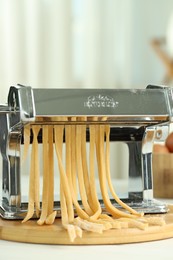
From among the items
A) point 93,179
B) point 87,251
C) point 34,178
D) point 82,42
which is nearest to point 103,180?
point 93,179

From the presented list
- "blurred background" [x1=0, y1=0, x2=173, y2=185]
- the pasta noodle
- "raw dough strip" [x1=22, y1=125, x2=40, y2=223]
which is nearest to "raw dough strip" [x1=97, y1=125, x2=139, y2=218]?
the pasta noodle

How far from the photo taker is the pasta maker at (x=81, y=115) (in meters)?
1.05

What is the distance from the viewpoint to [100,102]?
1077mm

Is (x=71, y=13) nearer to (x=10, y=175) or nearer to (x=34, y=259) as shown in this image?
(x=10, y=175)

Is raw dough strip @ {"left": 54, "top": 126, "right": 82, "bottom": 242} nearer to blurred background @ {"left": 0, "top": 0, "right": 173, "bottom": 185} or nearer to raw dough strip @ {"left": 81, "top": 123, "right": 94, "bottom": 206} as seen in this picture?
raw dough strip @ {"left": 81, "top": 123, "right": 94, "bottom": 206}

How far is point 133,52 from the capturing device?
364cm

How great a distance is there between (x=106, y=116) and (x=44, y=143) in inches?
5.2

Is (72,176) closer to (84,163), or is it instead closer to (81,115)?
(84,163)

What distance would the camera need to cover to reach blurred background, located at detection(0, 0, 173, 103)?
9.39 ft

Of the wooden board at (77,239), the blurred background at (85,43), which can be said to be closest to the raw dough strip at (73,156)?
the wooden board at (77,239)

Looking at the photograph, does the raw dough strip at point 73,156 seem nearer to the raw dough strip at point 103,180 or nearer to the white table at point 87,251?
the raw dough strip at point 103,180

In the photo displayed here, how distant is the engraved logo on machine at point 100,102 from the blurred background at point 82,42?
170 centimetres

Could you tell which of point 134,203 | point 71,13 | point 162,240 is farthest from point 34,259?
point 71,13

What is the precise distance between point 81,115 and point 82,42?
88.4 inches
